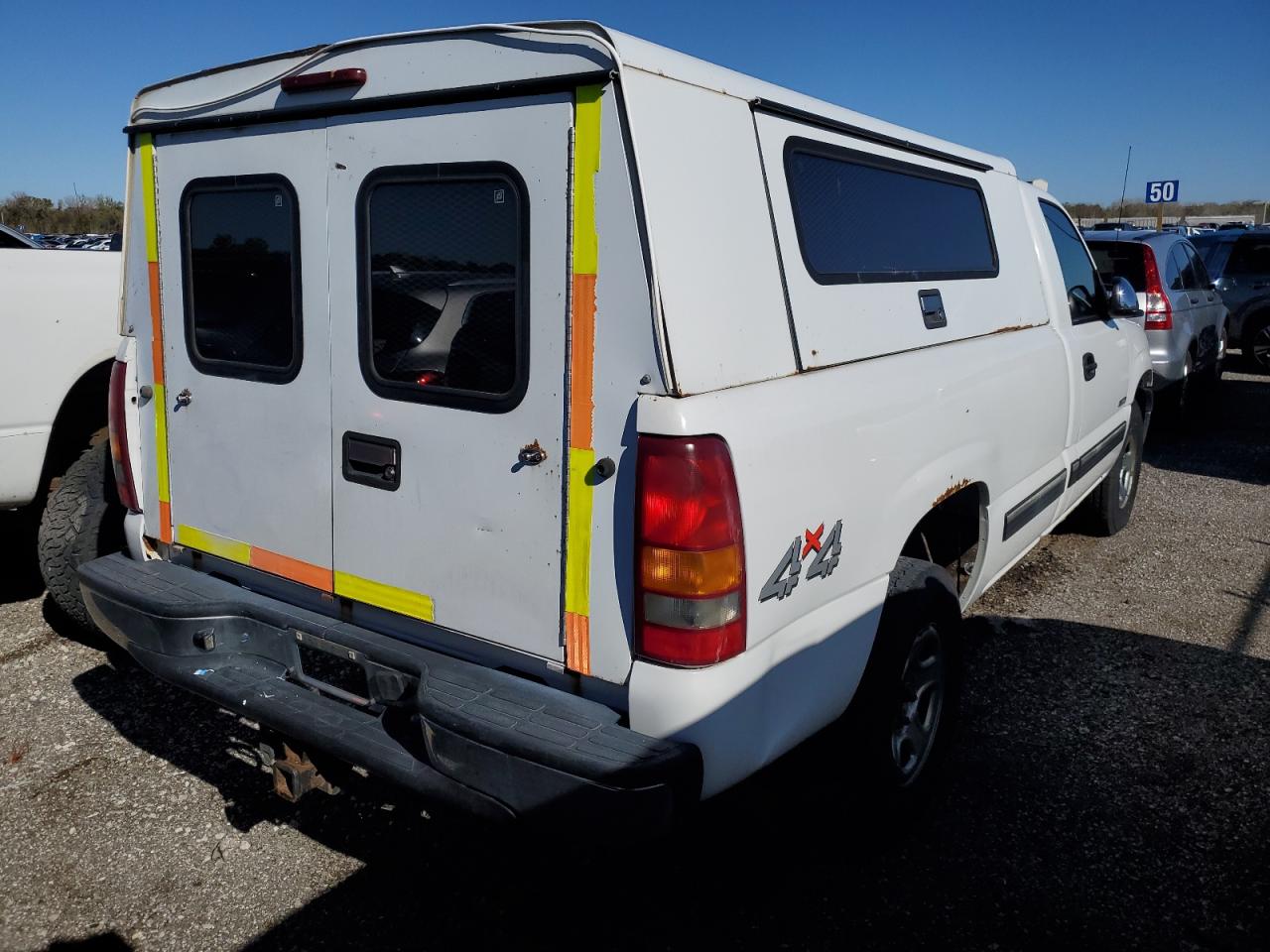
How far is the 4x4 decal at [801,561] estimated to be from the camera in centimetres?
236

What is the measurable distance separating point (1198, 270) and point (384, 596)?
32.2 feet

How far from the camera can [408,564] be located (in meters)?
2.69

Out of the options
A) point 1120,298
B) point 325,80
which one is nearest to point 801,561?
point 325,80

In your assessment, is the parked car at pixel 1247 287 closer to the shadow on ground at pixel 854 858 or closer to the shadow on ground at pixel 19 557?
the shadow on ground at pixel 854 858

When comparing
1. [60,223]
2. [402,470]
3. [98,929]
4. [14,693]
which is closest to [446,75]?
[402,470]

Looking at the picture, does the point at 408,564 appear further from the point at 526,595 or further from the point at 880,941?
the point at 880,941

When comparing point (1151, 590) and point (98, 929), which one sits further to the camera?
point (1151, 590)

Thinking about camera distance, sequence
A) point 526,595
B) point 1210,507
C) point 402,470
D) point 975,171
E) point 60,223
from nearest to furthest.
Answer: point 526,595
point 402,470
point 975,171
point 1210,507
point 60,223

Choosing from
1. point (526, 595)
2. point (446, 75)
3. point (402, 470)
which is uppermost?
point (446, 75)

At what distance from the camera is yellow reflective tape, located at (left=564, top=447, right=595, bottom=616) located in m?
2.33

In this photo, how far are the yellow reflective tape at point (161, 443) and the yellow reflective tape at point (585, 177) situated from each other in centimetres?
173

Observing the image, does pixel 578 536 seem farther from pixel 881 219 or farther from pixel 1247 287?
pixel 1247 287

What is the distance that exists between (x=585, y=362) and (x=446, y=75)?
30.9 inches

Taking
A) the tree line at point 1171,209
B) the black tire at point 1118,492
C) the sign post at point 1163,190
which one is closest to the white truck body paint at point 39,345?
the black tire at point 1118,492
